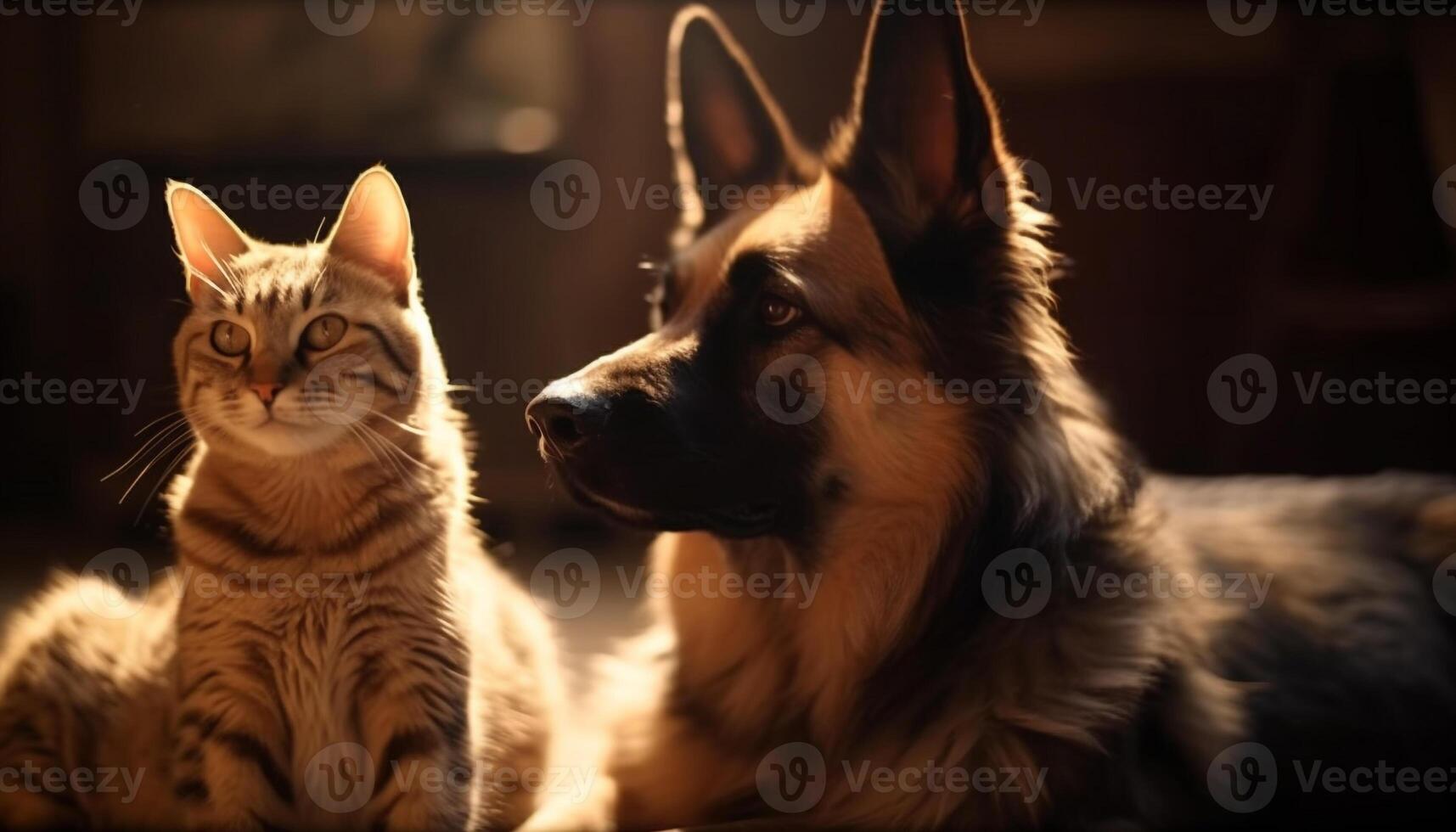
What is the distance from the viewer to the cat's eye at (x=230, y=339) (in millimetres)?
1257

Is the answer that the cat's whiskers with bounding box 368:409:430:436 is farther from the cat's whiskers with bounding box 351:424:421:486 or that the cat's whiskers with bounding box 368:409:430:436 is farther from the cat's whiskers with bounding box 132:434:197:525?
the cat's whiskers with bounding box 132:434:197:525

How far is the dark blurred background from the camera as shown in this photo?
1.81 metres

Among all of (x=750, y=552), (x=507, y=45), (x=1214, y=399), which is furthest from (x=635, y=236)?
(x=750, y=552)

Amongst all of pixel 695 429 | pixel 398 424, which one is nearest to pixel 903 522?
pixel 695 429

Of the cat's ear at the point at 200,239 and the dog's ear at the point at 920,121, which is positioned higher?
the dog's ear at the point at 920,121

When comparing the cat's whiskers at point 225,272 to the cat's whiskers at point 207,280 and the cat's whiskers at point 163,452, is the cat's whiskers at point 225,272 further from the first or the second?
the cat's whiskers at point 163,452

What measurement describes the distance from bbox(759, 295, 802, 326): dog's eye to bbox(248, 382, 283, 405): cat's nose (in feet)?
1.99

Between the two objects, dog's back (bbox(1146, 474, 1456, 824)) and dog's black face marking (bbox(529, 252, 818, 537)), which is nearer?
dog's black face marking (bbox(529, 252, 818, 537))

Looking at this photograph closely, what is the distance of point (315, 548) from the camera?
131cm

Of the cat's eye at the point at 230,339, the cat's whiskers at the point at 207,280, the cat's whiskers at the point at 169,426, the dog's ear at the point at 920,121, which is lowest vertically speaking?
the cat's whiskers at the point at 169,426

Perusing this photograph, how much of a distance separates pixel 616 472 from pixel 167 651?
0.57 meters

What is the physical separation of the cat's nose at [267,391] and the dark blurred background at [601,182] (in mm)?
289

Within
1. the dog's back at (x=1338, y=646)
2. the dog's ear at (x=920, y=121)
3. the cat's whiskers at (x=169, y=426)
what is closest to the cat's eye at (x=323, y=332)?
the cat's whiskers at (x=169, y=426)

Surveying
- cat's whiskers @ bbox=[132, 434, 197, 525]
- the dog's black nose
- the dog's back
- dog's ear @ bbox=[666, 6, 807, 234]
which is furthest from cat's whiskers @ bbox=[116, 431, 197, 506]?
the dog's back
